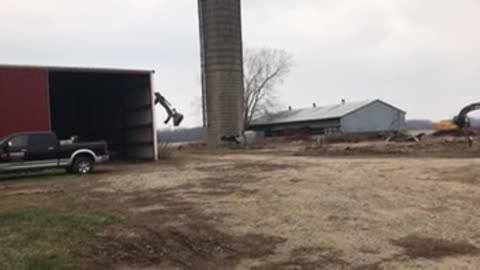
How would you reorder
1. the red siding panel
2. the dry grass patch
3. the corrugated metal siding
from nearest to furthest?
1. the dry grass patch
2. the red siding panel
3. the corrugated metal siding

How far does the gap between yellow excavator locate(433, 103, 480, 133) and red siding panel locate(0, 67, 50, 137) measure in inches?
1308

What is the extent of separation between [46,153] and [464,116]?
35474mm

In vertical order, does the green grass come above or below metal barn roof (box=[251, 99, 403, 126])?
below

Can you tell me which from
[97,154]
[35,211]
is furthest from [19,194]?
[97,154]

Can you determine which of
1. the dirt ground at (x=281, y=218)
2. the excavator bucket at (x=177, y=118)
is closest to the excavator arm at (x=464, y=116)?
the excavator bucket at (x=177, y=118)

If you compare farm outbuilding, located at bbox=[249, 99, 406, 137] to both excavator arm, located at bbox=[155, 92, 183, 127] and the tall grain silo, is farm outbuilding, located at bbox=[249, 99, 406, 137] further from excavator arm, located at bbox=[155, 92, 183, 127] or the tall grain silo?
excavator arm, located at bbox=[155, 92, 183, 127]

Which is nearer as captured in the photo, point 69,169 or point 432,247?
point 432,247

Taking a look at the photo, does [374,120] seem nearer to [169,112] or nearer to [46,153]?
[169,112]

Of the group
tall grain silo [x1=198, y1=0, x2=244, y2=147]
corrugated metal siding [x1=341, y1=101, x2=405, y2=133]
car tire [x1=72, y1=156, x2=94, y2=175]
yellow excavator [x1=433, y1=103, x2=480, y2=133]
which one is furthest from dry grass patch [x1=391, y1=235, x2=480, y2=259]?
corrugated metal siding [x1=341, y1=101, x2=405, y2=133]

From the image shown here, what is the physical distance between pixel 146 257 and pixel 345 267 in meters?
3.12

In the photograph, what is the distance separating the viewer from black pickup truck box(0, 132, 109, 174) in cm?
2177

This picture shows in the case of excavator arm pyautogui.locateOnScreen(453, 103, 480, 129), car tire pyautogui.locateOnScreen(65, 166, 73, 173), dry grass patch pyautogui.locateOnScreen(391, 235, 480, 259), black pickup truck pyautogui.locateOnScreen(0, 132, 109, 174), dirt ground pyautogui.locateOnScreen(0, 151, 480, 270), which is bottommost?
dry grass patch pyautogui.locateOnScreen(391, 235, 480, 259)

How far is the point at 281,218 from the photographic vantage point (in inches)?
459

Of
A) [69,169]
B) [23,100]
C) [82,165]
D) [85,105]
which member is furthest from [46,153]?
[85,105]
